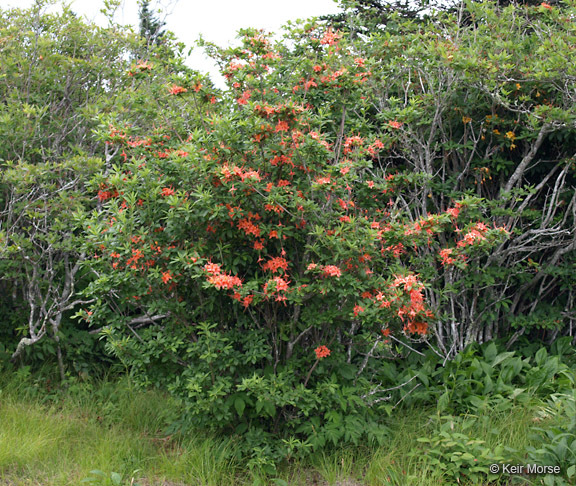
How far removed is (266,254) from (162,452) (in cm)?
157

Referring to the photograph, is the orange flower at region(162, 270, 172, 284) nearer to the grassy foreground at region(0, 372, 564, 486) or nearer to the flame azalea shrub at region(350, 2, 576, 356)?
the grassy foreground at region(0, 372, 564, 486)

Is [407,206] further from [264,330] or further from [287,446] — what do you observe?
[287,446]

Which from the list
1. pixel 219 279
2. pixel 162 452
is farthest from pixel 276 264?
pixel 162 452

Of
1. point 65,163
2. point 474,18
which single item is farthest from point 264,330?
point 474,18

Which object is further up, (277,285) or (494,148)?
(494,148)

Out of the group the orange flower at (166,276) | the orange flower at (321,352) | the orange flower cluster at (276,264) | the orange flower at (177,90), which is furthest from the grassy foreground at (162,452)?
the orange flower at (177,90)

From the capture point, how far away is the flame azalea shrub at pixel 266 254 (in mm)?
3418

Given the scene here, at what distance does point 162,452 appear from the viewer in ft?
12.9

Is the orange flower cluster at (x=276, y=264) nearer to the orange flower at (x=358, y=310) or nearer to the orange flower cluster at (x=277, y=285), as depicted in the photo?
the orange flower cluster at (x=277, y=285)

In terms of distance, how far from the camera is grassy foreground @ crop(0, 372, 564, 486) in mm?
3621

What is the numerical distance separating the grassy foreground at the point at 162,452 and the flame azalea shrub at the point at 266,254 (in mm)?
167

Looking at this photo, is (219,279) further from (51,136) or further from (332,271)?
(51,136)

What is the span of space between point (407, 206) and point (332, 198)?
1.42 meters

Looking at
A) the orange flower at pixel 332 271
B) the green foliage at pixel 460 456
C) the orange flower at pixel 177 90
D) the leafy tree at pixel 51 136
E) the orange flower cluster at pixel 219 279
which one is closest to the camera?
the orange flower cluster at pixel 219 279
